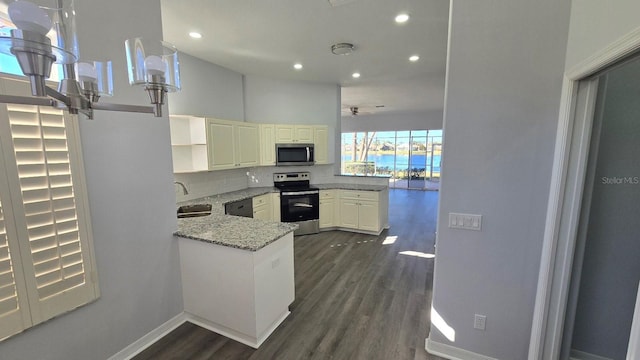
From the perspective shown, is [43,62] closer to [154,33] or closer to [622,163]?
[154,33]

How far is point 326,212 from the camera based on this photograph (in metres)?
5.11

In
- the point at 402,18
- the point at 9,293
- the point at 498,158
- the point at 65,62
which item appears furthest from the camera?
the point at 402,18

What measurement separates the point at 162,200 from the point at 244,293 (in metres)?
1.05

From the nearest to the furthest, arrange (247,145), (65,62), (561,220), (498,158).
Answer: (65,62) → (561,220) → (498,158) → (247,145)

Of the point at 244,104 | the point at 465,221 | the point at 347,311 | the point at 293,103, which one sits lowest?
the point at 347,311

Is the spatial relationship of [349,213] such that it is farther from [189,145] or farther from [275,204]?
[189,145]

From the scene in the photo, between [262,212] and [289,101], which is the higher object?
[289,101]

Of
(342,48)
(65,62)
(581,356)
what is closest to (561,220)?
(581,356)

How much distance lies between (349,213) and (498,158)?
11.1 feet

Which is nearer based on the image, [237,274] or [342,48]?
[237,274]

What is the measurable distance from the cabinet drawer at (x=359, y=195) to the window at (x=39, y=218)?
3856 mm

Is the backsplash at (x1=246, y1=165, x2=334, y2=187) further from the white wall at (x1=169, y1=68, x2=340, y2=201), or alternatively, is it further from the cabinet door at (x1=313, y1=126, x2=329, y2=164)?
the cabinet door at (x1=313, y1=126, x2=329, y2=164)

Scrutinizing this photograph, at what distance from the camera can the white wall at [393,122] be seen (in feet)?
31.9

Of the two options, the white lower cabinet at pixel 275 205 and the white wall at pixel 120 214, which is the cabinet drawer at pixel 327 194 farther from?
the white wall at pixel 120 214
